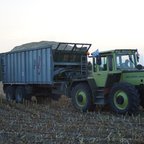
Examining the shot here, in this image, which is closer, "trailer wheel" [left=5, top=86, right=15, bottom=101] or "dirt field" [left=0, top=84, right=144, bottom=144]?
"dirt field" [left=0, top=84, right=144, bottom=144]

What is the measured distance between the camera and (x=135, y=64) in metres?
15.4

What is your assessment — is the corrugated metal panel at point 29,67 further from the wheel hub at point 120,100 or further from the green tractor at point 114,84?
→ the wheel hub at point 120,100

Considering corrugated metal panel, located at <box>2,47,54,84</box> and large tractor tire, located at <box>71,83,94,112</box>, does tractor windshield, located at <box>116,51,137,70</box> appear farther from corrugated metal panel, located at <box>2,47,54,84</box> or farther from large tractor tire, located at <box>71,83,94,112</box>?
corrugated metal panel, located at <box>2,47,54,84</box>

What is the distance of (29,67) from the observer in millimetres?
20719

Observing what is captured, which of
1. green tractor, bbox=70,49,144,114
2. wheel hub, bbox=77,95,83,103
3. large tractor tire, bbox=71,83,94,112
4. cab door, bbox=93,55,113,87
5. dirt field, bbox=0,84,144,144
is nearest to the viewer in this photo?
dirt field, bbox=0,84,144,144

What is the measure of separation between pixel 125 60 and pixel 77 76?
139 inches

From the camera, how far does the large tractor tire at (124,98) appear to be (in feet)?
45.5

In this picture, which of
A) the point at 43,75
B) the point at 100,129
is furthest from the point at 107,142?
the point at 43,75

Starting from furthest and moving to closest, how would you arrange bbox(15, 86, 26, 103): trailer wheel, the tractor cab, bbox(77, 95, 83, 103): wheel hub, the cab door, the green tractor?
bbox(15, 86, 26, 103): trailer wheel, bbox(77, 95, 83, 103): wheel hub, the cab door, the tractor cab, the green tractor

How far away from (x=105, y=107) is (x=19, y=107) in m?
3.64

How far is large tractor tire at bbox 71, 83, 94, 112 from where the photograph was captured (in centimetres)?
1603

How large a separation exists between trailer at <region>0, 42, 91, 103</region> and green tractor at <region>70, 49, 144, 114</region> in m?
1.75

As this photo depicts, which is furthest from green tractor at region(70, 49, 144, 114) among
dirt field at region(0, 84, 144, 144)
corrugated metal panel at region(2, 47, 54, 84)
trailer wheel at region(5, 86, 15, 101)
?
trailer wheel at region(5, 86, 15, 101)

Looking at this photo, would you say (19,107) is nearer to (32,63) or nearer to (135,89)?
(32,63)
